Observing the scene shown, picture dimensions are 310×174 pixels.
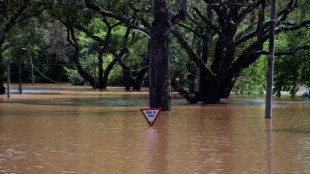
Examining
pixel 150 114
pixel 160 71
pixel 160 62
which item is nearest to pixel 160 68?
pixel 160 71

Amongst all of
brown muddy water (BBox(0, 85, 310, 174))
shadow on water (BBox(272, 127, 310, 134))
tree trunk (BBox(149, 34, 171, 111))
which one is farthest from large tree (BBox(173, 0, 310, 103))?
shadow on water (BBox(272, 127, 310, 134))

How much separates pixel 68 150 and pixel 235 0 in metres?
24.2

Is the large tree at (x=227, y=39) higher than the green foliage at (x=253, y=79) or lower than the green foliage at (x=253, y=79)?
higher

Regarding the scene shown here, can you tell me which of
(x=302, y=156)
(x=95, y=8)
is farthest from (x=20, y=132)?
(x=95, y=8)

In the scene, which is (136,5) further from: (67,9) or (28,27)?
(28,27)

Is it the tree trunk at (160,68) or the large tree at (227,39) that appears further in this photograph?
the large tree at (227,39)

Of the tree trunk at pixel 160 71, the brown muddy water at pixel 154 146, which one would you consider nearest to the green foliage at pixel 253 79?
the tree trunk at pixel 160 71

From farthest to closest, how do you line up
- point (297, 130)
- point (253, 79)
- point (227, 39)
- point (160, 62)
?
point (253, 79), point (227, 39), point (160, 62), point (297, 130)

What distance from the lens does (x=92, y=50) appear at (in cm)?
6938

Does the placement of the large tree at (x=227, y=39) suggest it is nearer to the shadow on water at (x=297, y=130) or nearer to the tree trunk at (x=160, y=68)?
the tree trunk at (x=160, y=68)

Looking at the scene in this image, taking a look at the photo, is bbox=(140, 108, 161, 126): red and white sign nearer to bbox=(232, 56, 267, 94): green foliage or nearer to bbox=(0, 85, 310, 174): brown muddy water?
bbox=(0, 85, 310, 174): brown muddy water

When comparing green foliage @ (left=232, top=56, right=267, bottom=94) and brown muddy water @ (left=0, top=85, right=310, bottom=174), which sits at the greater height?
green foliage @ (left=232, top=56, right=267, bottom=94)

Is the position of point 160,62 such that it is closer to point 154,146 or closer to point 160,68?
point 160,68

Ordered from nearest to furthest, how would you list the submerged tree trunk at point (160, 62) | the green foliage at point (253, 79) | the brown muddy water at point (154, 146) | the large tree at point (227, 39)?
the brown muddy water at point (154, 146) → the submerged tree trunk at point (160, 62) → the large tree at point (227, 39) → the green foliage at point (253, 79)
